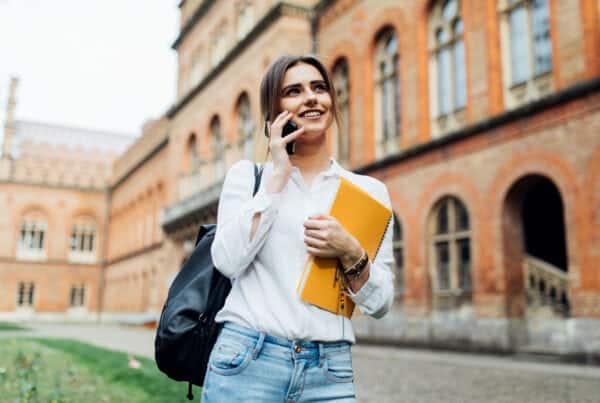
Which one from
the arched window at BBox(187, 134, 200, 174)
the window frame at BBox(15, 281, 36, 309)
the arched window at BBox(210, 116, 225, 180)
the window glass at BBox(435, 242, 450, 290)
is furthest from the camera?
the window frame at BBox(15, 281, 36, 309)

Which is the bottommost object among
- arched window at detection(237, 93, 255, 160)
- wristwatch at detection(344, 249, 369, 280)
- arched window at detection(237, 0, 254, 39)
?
wristwatch at detection(344, 249, 369, 280)

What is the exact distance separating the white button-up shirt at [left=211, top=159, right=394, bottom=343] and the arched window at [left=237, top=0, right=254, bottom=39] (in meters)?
21.6

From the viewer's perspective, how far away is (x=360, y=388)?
7.46 metres

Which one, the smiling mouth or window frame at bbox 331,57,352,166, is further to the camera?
window frame at bbox 331,57,352,166

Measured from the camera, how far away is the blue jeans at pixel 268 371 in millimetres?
1619

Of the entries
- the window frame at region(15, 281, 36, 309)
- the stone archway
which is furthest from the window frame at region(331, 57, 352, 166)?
→ the window frame at region(15, 281, 36, 309)

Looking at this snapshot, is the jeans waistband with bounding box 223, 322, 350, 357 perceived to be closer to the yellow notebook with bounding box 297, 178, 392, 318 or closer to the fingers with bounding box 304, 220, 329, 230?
the yellow notebook with bounding box 297, 178, 392, 318

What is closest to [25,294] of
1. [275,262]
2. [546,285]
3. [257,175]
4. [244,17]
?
[244,17]

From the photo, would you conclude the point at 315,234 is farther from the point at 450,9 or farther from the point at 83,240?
the point at 83,240

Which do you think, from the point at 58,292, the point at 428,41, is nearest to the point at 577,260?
the point at 428,41

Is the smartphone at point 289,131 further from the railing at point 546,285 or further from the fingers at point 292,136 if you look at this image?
the railing at point 546,285

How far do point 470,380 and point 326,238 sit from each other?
722cm

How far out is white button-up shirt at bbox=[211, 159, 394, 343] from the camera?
1.68 meters

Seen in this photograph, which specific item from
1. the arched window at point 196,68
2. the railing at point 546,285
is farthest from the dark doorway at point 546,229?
the arched window at point 196,68
